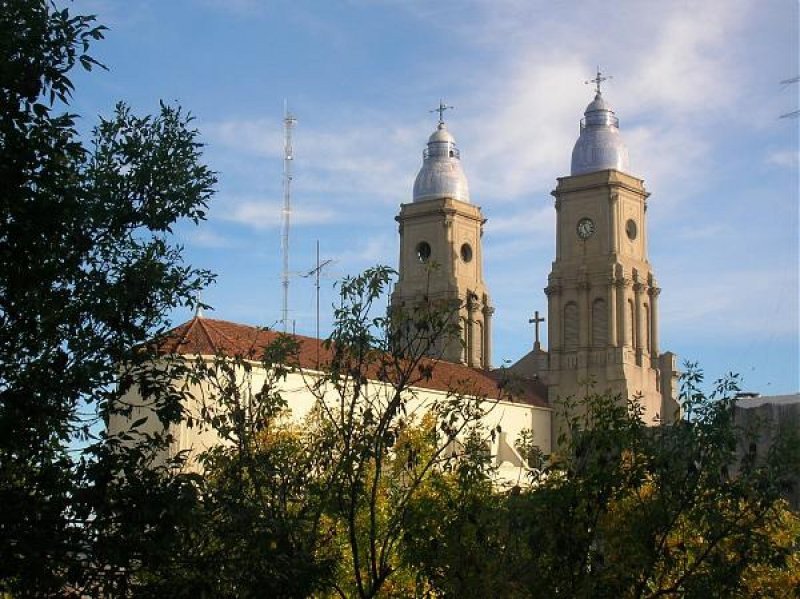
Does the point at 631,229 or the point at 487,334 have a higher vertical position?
the point at 631,229

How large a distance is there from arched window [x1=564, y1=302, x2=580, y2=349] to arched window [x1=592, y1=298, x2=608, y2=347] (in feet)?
3.47

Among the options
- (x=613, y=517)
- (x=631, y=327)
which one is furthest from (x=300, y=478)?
(x=631, y=327)

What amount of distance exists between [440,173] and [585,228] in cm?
1387

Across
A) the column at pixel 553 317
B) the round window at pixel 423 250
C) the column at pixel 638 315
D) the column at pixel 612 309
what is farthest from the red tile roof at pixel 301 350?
the round window at pixel 423 250

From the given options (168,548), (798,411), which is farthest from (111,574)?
(798,411)

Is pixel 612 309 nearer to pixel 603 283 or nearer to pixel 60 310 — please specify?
pixel 603 283

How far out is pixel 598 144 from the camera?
8969 centimetres

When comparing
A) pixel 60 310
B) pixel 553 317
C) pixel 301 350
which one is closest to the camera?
pixel 60 310

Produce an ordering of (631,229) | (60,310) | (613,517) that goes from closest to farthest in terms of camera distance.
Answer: (60,310), (613,517), (631,229)

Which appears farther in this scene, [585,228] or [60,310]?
[585,228]

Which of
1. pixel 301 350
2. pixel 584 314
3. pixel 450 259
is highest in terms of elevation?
pixel 450 259

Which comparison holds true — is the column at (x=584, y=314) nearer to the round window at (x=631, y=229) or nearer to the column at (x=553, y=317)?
the column at (x=553, y=317)

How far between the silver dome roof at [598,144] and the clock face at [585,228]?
3206 mm

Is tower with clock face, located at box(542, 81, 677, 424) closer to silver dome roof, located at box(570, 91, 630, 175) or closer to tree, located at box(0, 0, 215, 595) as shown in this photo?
silver dome roof, located at box(570, 91, 630, 175)
